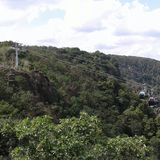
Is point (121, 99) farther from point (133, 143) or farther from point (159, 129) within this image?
point (133, 143)

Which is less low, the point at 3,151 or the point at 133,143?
the point at 133,143

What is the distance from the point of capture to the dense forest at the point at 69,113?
51.4ft

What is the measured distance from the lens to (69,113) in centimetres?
7144

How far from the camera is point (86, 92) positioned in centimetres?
8962

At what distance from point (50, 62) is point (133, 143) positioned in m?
82.6

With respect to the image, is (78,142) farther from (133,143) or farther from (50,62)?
(50,62)

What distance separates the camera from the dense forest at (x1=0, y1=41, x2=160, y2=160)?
15.7 m

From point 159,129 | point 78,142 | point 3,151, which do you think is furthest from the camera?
point 159,129

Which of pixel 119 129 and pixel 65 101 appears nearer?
pixel 65 101

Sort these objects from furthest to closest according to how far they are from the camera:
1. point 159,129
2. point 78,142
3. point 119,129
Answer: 1. point 159,129
2. point 119,129
3. point 78,142

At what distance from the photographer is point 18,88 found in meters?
61.0

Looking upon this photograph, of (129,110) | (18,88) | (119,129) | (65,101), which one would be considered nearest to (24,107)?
(18,88)

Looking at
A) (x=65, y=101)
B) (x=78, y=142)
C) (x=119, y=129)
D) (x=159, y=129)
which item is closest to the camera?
(x=78, y=142)

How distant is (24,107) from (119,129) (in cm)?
3041
